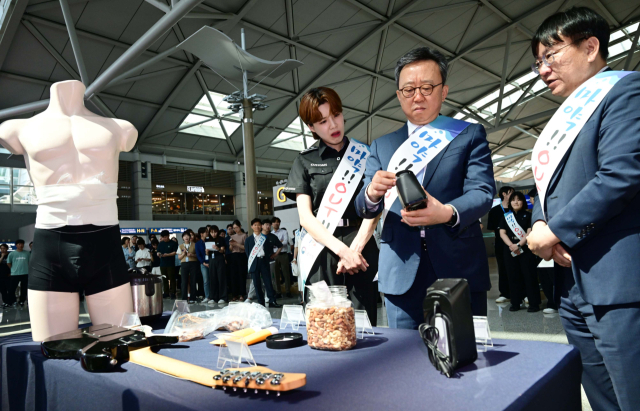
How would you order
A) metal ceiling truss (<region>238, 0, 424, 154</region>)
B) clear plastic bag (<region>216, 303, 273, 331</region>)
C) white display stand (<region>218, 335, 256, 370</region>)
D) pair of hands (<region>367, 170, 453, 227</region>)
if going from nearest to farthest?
white display stand (<region>218, 335, 256, 370</region>)
pair of hands (<region>367, 170, 453, 227</region>)
clear plastic bag (<region>216, 303, 273, 331</region>)
metal ceiling truss (<region>238, 0, 424, 154</region>)

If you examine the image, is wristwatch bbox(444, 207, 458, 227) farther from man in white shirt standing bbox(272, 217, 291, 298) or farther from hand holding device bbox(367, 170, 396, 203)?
man in white shirt standing bbox(272, 217, 291, 298)

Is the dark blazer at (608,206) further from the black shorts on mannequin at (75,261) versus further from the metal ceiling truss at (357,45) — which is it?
the metal ceiling truss at (357,45)

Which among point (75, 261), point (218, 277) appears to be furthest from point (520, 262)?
point (218, 277)

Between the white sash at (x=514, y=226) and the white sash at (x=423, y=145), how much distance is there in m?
4.01

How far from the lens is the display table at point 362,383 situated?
69 cm

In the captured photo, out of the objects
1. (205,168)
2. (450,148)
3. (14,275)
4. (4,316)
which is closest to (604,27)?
(450,148)

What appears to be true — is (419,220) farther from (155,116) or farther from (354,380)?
(155,116)

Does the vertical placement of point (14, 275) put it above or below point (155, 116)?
below

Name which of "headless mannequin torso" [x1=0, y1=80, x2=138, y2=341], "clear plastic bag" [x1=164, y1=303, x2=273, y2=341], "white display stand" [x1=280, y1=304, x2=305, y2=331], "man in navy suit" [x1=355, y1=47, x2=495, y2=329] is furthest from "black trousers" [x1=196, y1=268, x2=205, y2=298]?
"man in navy suit" [x1=355, y1=47, x2=495, y2=329]

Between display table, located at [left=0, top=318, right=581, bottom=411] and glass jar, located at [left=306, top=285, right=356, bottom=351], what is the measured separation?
0.08 feet

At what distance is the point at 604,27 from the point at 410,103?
0.53 metres

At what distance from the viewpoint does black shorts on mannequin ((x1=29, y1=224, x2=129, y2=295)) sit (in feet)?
5.10

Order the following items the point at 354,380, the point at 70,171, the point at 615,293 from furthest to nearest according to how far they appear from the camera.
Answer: the point at 70,171 → the point at 615,293 → the point at 354,380

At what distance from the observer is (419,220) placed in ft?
3.39
